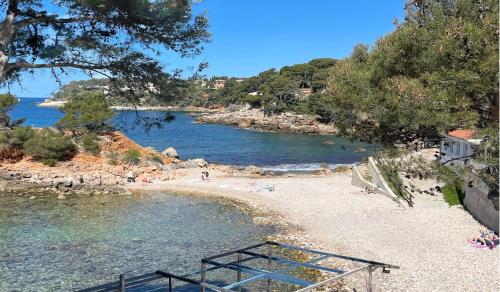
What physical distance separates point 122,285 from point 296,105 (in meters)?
90.4

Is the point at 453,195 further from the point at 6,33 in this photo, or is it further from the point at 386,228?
the point at 6,33

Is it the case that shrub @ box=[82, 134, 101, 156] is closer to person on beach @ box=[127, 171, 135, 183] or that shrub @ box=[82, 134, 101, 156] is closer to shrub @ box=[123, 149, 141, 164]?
shrub @ box=[123, 149, 141, 164]

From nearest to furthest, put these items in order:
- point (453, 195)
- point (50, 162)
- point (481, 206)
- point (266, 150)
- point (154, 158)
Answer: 1. point (481, 206)
2. point (453, 195)
3. point (50, 162)
4. point (154, 158)
5. point (266, 150)

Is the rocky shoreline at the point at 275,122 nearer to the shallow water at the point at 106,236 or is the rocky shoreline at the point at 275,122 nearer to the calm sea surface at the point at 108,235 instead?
the shallow water at the point at 106,236

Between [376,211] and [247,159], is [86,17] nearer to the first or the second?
[376,211]

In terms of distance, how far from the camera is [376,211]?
2138cm

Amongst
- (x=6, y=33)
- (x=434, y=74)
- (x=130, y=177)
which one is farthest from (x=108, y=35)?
(x=130, y=177)

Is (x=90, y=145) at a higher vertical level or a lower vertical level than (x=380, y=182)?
higher

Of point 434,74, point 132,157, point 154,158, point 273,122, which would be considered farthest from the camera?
point 273,122

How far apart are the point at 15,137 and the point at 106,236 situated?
21228mm

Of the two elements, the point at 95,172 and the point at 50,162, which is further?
the point at 50,162

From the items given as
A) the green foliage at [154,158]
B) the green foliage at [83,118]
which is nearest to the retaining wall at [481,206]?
the green foliage at [154,158]

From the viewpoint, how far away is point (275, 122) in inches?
3524

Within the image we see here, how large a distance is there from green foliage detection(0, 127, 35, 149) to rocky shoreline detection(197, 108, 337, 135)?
1992 inches
